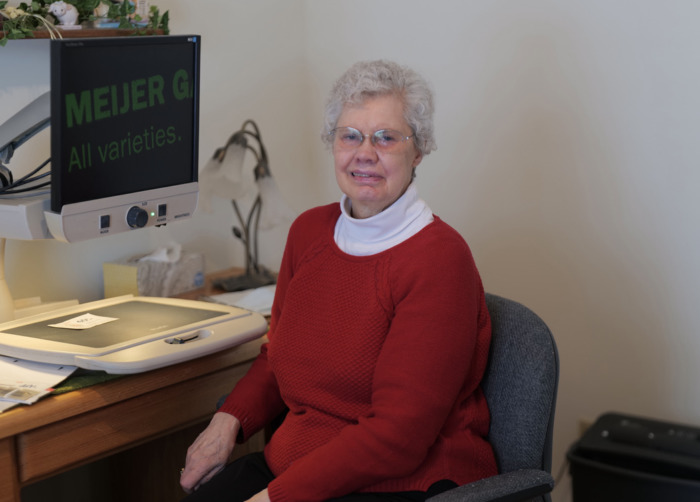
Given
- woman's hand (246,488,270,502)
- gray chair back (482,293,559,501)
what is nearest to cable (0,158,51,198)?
woman's hand (246,488,270,502)

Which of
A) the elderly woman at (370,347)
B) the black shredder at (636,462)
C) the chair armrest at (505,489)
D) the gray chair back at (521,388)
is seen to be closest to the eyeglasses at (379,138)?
the elderly woman at (370,347)

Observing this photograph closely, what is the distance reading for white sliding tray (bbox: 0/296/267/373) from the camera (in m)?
1.65

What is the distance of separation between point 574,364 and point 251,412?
3.34 feet

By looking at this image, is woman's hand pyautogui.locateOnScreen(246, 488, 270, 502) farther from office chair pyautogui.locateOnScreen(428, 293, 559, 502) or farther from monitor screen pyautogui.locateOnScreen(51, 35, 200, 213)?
monitor screen pyautogui.locateOnScreen(51, 35, 200, 213)

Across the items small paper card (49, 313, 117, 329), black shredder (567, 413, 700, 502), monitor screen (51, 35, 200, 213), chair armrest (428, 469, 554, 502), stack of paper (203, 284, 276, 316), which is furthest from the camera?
stack of paper (203, 284, 276, 316)

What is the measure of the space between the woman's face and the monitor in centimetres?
38

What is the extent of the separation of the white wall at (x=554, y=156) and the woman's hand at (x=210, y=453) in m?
0.78

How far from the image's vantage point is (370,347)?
5.01 ft

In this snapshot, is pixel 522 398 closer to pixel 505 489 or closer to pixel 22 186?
pixel 505 489

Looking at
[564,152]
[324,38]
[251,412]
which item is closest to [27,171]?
[251,412]

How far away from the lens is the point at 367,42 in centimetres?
261

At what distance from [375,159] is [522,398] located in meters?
0.50

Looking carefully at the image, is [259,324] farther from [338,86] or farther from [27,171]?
[27,171]

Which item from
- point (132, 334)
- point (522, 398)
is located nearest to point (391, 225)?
point (522, 398)
